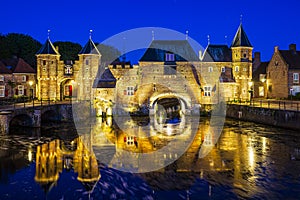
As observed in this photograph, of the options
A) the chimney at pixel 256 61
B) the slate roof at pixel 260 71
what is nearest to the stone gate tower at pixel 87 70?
the slate roof at pixel 260 71

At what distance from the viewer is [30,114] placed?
24.5m

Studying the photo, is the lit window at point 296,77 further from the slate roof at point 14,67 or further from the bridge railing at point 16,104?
the slate roof at point 14,67

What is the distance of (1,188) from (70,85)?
30.8 m

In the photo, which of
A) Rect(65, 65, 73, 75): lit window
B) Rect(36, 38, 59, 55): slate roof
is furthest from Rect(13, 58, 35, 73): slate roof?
Rect(65, 65, 73, 75): lit window

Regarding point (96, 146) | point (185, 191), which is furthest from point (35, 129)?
point (185, 191)

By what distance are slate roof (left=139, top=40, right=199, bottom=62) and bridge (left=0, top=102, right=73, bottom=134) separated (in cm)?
1080

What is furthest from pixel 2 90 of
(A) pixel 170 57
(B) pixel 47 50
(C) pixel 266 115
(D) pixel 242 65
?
(C) pixel 266 115

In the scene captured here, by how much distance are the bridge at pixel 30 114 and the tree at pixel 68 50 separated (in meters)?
22.5

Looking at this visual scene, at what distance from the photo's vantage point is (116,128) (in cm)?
2614

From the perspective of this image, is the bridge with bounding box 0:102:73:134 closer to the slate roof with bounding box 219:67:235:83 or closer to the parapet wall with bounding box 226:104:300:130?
the parapet wall with bounding box 226:104:300:130

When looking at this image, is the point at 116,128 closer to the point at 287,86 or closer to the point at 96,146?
the point at 96,146

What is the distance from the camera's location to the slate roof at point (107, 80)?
33.8 meters

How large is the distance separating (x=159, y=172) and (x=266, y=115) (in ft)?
54.9

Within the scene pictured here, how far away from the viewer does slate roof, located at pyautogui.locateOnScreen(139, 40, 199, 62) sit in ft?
114
